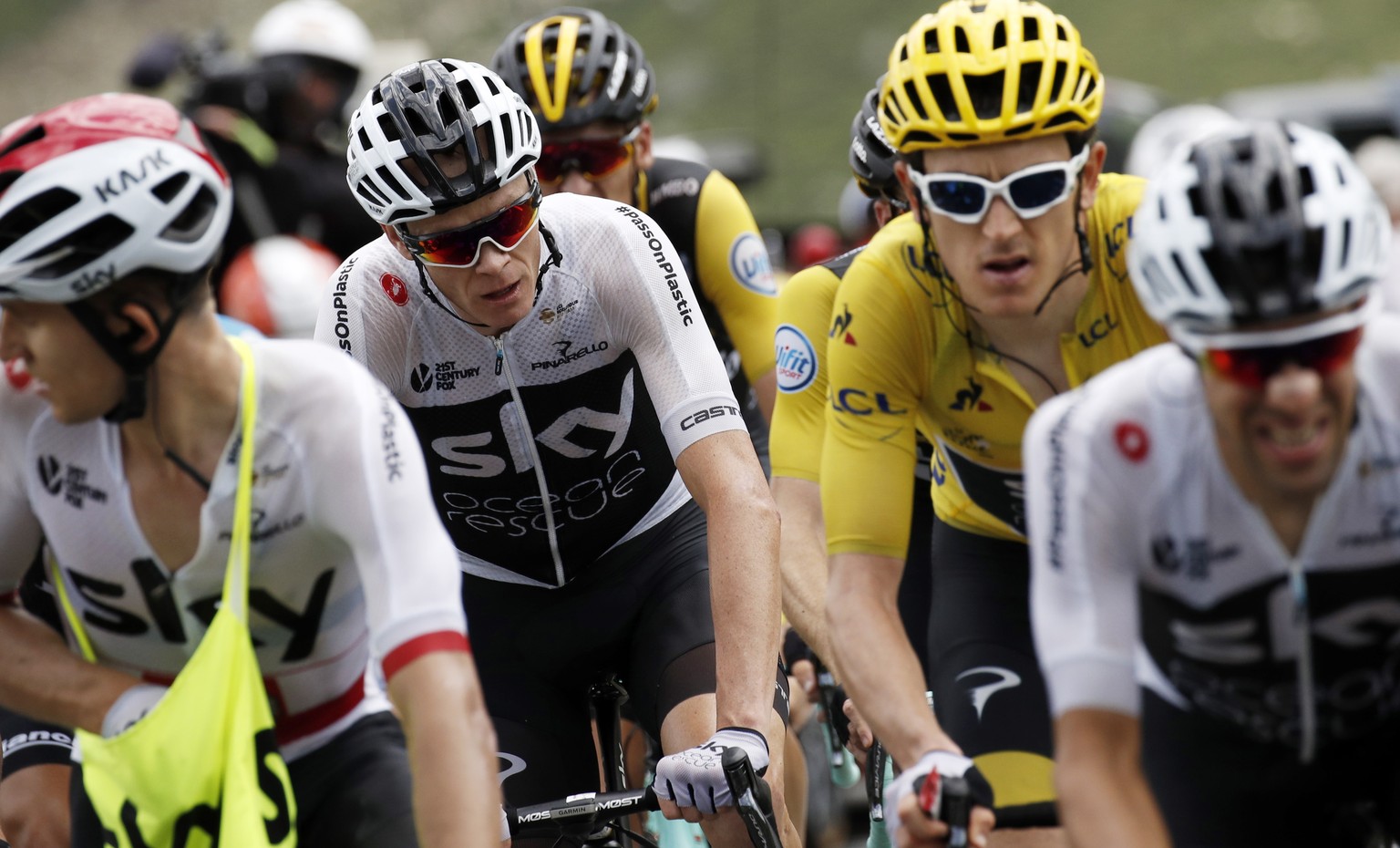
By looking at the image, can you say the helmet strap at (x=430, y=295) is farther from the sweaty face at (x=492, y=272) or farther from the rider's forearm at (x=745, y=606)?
the rider's forearm at (x=745, y=606)

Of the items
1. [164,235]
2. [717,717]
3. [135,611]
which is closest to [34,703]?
[135,611]

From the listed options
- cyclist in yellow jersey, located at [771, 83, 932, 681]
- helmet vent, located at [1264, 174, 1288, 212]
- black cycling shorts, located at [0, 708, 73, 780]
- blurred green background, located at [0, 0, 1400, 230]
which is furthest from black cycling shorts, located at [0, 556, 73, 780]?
blurred green background, located at [0, 0, 1400, 230]

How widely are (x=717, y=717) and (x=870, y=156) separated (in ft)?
8.13

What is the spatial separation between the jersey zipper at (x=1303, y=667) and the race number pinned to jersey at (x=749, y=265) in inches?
142

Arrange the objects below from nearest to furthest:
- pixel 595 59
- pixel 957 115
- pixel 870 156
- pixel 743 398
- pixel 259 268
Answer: pixel 957 115 → pixel 870 156 → pixel 595 59 → pixel 743 398 → pixel 259 268

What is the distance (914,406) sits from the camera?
15.1 ft

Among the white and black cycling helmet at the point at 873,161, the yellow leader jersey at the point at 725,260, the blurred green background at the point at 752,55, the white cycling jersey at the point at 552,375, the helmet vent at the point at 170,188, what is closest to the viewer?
the helmet vent at the point at 170,188

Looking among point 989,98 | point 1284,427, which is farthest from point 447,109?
point 1284,427

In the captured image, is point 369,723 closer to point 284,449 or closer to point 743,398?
point 284,449

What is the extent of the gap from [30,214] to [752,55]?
75.7 feet

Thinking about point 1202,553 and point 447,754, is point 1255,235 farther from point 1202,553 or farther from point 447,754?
point 447,754

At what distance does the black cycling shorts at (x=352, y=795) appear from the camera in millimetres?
3619

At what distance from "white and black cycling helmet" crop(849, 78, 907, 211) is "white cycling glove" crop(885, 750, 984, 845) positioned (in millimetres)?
2820

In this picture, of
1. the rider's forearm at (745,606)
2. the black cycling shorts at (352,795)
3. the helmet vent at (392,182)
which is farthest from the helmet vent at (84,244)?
the rider's forearm at (745,606)
